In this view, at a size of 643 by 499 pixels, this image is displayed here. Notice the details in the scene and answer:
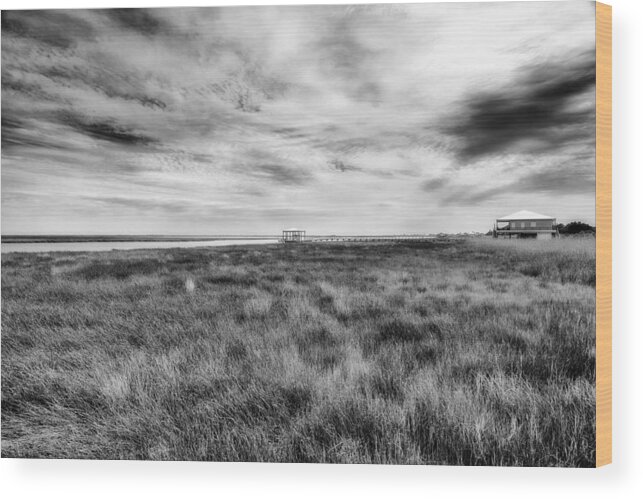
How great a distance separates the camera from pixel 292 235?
3.75 m

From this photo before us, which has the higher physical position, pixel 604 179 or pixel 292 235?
pixel 604 179

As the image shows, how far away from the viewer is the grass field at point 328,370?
2244 millimetres

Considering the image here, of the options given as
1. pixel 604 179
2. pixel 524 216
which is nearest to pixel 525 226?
pixel 524 216

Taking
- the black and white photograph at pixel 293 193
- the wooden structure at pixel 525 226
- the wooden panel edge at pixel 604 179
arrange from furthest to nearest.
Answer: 1. the wooden structure at pixel 525 226
2. the wooden panel edge at pixel 604 179
3. the black and white photograph at pixel 293 193

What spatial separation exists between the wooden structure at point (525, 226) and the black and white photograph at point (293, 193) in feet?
0.05

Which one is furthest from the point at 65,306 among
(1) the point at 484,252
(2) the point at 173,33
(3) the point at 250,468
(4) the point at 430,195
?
(1) the point at 484,252

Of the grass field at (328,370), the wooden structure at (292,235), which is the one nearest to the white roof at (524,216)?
the grass field at (328,370)

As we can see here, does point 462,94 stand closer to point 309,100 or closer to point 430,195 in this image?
point 430,195

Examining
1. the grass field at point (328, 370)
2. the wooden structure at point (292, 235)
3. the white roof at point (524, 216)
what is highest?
the white roof at point (524, 216)

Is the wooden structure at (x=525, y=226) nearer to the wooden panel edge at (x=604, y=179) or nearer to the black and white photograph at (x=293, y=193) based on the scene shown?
the black and white photograph at (x=293, y=193)

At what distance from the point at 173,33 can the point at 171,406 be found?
315cm

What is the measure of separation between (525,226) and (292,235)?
2.28 metres

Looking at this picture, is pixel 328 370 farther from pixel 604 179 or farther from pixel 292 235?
pixel 604 179

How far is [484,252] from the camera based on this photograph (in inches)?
147
